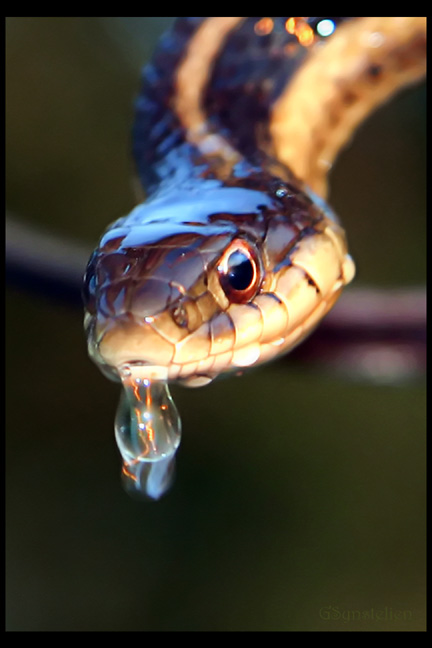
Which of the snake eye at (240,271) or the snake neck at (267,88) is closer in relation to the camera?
the snake eye at (240,271)

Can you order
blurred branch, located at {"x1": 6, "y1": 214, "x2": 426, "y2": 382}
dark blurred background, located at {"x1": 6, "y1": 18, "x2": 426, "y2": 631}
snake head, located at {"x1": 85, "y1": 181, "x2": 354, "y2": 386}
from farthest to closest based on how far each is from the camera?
dark blurred background, located at {"x1": 6, "y1": 18, "x2": 426, "y2": 631}
blurred branch, located at {"x1": 6, "y1": 214, "x2": 426, "y2": 382}
snake head, located at {"x1": 85, "y1": 181, "x2": 354, "y2": 386}

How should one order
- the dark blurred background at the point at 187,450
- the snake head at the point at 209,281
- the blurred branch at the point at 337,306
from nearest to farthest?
the snake head at the point at 209,281, the blurred branch at the point at 337,306, the dark blurred background at the point at 187,450

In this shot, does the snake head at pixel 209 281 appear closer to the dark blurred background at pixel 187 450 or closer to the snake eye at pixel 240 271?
the snake eye at pixel 240 271

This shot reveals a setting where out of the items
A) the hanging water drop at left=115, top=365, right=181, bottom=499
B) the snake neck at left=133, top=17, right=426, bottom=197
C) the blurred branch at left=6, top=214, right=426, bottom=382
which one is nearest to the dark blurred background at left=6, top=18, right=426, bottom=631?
the snake neck at left=133, top=17, right=426, bottom=197

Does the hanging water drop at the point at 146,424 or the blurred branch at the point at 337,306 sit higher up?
the blurred branch at the point at 337,306

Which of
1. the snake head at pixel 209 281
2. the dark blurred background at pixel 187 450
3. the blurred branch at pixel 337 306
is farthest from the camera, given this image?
the dark blurred background at pixel 187 450

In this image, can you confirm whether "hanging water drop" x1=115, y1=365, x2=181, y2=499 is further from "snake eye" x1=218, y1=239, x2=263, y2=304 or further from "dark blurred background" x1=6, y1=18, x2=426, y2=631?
"dark blurred background" x1=6, y1=18, x2=426, y2=631

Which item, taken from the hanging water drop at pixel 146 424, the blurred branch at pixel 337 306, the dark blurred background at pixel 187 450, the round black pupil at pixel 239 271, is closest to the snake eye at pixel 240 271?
the round black pupil at pixel 239 271
